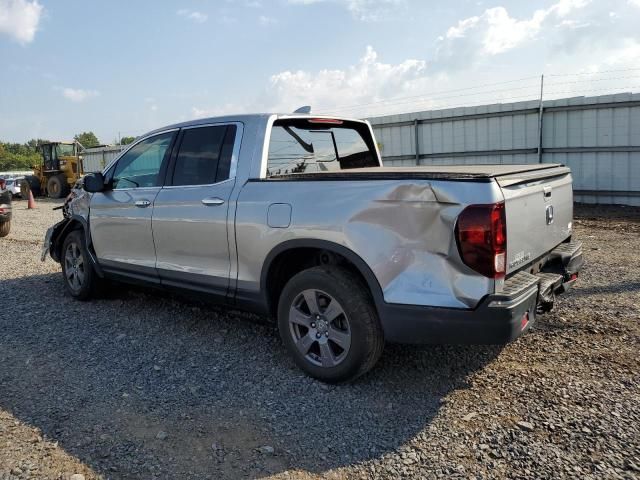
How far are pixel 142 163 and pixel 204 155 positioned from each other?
1.04 meters

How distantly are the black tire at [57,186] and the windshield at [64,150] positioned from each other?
133 cm

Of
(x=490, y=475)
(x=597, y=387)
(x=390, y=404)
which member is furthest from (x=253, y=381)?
(x=597, y=387)

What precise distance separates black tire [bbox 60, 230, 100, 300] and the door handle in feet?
7.11

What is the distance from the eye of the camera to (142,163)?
5145mm

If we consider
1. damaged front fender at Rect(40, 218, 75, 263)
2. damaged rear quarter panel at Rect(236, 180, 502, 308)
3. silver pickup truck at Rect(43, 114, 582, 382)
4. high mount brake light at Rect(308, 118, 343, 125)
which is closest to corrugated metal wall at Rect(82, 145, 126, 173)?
damaged front fender at Rect(40, 218, 75, 263)

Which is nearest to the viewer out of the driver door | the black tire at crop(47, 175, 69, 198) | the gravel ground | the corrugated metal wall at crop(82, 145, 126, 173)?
the gravel ground

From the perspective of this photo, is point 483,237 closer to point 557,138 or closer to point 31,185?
point 557,138

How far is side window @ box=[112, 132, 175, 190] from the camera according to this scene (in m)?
4.88

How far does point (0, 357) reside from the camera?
14.3 ft

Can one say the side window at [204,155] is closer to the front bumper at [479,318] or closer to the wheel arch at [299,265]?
the wheel arch at [299,265]

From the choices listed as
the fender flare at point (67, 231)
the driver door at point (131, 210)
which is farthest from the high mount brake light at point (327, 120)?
the fender flare at point (67, 231)

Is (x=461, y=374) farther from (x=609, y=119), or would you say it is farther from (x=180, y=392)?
(x=609, y=119)

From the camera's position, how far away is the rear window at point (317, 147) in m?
4.25

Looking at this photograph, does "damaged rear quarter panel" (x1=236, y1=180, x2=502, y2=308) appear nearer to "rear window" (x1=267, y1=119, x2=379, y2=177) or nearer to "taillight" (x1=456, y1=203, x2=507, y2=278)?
"taillight" (x1=456, y1=203, x2=507, y2=278)
